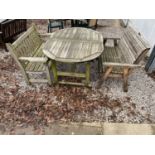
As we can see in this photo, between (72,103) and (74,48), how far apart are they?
103 centimetres

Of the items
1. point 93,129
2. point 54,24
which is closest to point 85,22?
point 54,24

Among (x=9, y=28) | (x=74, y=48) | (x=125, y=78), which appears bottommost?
(x=125, y=78)

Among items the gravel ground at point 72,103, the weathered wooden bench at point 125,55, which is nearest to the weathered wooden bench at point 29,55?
the gravel ground at point 72,103

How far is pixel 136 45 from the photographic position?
3.61 metres

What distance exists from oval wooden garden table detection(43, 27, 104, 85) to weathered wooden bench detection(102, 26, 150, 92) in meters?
0.34

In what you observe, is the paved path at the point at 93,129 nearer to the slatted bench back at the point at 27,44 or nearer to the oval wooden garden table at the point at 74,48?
the oval wooden garden table at the point at 74,48

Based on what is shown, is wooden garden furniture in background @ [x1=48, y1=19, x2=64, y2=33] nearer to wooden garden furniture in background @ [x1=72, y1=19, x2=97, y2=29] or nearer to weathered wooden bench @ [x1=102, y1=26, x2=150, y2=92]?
wooden garden furniture in background @ [x1=72, y1=19, x2=97, y2=29]

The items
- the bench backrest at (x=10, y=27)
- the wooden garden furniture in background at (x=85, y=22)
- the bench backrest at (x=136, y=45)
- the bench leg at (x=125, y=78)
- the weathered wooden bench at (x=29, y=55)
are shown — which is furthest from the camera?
the wooden garden furniture in background at (x=85, y=22)

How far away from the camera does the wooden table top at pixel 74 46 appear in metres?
3.41

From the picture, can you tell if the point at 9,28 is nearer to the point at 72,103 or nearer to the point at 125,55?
the point at 72,103

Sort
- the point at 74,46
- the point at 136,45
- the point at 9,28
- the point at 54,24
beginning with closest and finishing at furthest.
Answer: the point at 136,45 < the point at 74,46 < the point at 9,28 < the point at 54,24

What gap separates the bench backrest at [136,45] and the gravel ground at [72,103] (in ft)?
2.63

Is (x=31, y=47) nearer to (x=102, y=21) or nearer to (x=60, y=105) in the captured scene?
(x=60, y=105)
